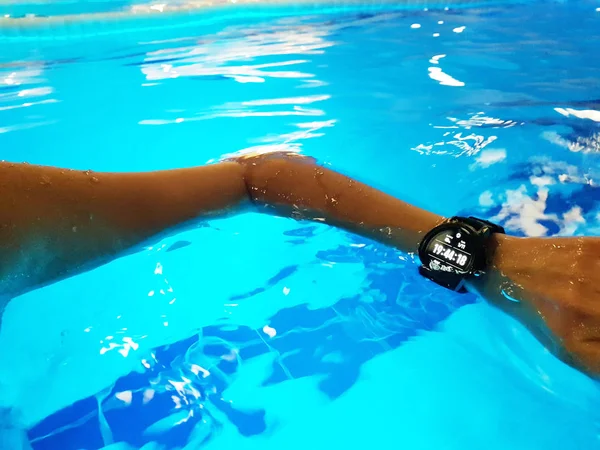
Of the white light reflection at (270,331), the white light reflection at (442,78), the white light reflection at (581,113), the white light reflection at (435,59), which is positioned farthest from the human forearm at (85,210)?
the white light reflection at (435,59)

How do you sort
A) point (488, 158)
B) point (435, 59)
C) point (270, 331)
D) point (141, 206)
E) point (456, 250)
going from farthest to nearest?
point (435, 59)
point (488, 158)
point (270, 331)
point (141, 206)
point (456, 250)

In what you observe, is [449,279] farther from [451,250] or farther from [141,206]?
[141,206]

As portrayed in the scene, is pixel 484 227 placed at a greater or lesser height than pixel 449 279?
greater

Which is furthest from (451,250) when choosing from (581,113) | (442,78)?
(442,78)

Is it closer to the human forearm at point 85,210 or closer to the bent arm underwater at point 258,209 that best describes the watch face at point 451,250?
the bent arm underwater at point 258,209

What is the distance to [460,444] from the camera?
1335 mm

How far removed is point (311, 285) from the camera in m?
1.89

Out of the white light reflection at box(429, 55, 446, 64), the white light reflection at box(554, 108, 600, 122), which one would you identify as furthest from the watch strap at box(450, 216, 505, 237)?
the white light reflection at box(429, 55, 446, 64)

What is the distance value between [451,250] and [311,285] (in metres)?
0.76

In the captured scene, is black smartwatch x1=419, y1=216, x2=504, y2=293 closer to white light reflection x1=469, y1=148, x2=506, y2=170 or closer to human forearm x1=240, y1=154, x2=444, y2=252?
human forearm x1=240, y1=154, x2=444, y2=252

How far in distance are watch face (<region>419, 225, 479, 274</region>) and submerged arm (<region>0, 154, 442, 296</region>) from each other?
0.28 feet

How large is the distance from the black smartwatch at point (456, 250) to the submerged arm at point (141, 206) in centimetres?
8

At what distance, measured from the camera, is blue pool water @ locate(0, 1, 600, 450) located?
144cm

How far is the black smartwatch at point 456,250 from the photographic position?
1161 mm
